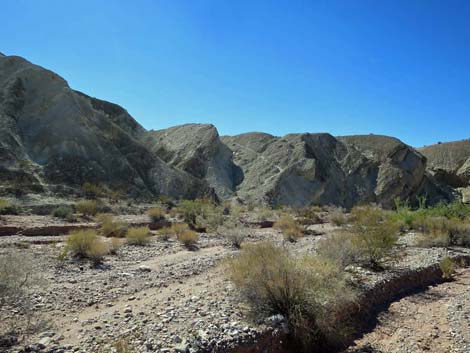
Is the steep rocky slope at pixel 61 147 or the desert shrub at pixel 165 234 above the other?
the steep rocky slope at pixel 61 147

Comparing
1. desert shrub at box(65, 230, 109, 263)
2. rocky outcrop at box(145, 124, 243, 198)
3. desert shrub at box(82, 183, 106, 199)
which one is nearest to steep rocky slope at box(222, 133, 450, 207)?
rocky outcrop at box(145, 124, 243, 198)

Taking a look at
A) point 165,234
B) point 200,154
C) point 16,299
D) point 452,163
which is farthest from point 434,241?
point 452,163

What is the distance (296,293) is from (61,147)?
31.3 metres

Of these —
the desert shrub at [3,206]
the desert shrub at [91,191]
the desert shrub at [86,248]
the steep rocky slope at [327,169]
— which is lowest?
the desert shrub at [86,248]

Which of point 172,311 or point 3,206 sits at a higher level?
point 3,206

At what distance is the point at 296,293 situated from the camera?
24.0 feet

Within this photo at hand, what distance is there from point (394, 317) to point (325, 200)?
1686 inches

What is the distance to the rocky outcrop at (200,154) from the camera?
48812 millimetres

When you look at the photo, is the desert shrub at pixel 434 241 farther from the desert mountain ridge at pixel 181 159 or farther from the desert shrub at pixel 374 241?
the desert mountain ridge at pixel 181 159

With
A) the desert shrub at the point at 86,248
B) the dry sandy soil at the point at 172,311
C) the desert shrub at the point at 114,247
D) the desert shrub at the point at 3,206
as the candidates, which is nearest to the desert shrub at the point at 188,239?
the desert shrub at the point at 114,247

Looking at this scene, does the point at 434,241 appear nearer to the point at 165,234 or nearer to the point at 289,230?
the point at 289,230

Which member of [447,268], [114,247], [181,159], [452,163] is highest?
[452,163]

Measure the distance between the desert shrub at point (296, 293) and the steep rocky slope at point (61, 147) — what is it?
74.5 feet

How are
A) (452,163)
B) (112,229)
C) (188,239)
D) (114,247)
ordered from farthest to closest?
(452,163), (112,229), (188,239), (114,247)
